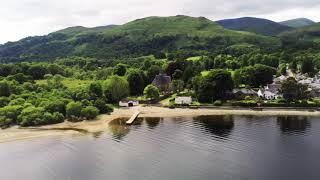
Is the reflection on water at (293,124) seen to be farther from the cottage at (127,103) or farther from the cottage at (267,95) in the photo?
the cottage at (127,103)

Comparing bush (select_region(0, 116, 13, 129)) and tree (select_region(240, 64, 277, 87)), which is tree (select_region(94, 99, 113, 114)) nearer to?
bush (select_region(0, 116, 13, 129))

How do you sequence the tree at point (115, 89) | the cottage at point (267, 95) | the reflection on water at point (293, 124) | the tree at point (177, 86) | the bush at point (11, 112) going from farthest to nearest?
1. the tree at point (177, 86)
2. the tree at point (115, 89)
3. the cottage at point (267, 95)
4. the bush at point (11, 112)
5. the reflection on water at point (293, 124)

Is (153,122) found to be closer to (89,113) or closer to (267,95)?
(89,113)

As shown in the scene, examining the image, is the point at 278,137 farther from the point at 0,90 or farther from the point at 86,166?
the point at 0,90

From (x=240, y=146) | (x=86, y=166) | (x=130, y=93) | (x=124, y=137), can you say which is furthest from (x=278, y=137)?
(x=130, y=93)

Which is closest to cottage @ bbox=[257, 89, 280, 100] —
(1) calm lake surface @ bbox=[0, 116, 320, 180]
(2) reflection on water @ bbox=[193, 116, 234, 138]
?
Answer: (1) calm lake surface @ bbox=[0, 116, 320, 180]

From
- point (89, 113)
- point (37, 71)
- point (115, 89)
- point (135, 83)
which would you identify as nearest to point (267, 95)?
point (135, 83)

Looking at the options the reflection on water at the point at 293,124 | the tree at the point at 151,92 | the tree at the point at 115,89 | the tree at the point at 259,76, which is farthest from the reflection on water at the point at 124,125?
the tree at the point at 259,76
